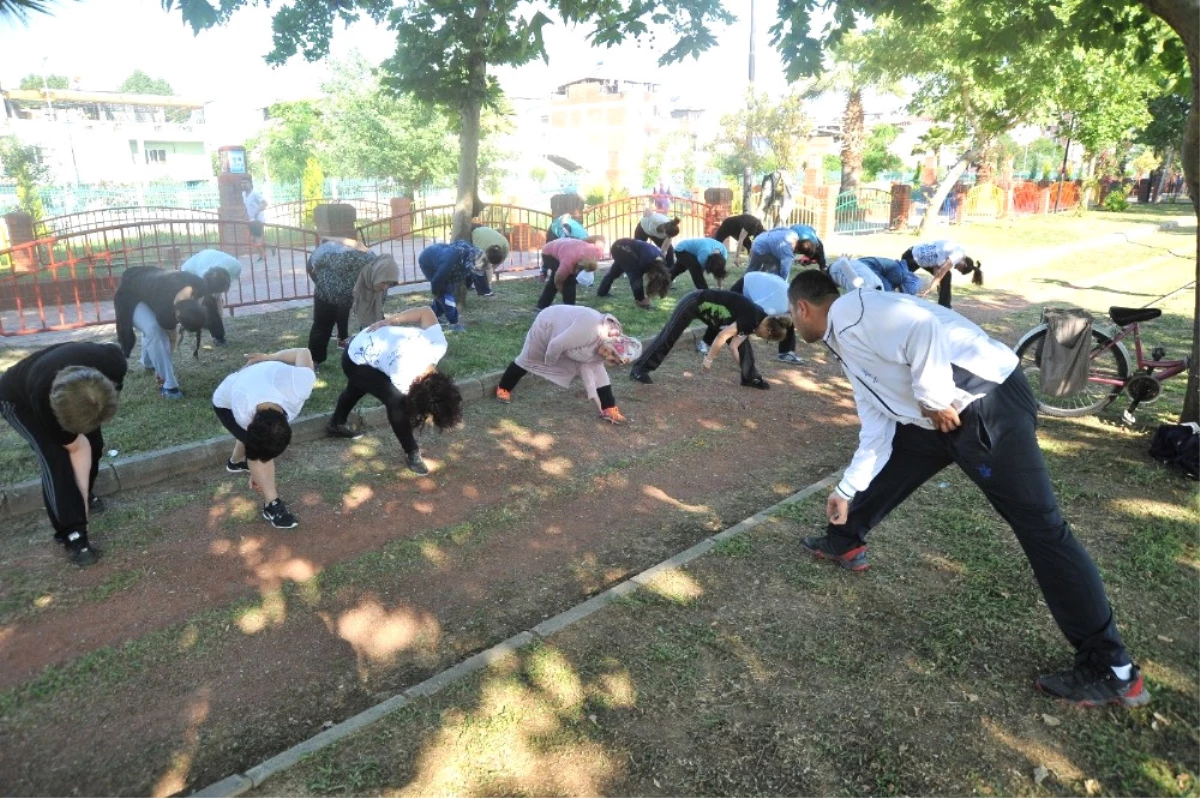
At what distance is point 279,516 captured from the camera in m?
4.69

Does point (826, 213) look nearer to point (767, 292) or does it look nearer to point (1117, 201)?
point (767, 292)

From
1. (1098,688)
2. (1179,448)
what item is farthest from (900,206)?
(1098,688)

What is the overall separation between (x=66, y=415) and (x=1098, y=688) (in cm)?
464

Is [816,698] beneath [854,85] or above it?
beneath

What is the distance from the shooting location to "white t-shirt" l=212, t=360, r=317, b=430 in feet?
14.4

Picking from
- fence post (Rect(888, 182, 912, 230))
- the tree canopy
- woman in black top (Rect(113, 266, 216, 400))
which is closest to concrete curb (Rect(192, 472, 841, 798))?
woman in black top (Rect(113, 266, 216, 400))

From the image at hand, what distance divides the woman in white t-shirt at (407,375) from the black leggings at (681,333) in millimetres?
2657

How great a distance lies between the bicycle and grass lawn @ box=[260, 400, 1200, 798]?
2355 millimetres

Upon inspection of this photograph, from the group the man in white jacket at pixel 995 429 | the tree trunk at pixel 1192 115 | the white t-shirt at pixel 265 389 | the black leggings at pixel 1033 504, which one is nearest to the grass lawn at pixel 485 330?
the white t-shirt at pixel 265 389

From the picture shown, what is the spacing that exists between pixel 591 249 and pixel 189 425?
5103 mm

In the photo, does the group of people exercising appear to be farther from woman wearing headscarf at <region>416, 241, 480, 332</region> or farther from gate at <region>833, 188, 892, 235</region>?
gate at <region>833, 188, 892, 235</region>

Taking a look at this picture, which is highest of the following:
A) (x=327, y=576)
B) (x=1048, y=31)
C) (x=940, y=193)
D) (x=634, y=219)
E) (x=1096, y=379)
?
(x=1048, y=31)

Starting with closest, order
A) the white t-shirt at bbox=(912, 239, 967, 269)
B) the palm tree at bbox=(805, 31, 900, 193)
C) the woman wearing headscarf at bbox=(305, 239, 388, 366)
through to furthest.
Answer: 1. the woman wearing headscarf at bbox=(305, 239, 388, 366)
2. the white t-shirt at bbox=(912, 239, 967, 269)
3. the palm tree at bbox=(805, 31, 900, 193)

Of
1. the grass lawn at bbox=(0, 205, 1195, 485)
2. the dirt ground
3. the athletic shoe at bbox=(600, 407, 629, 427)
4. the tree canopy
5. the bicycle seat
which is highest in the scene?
the tree canopy
